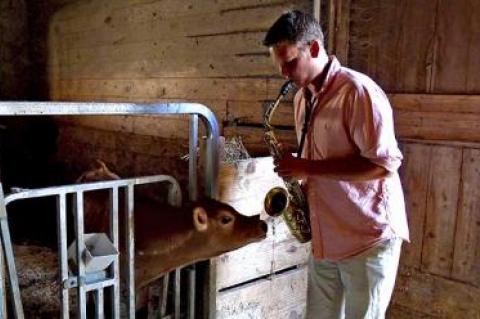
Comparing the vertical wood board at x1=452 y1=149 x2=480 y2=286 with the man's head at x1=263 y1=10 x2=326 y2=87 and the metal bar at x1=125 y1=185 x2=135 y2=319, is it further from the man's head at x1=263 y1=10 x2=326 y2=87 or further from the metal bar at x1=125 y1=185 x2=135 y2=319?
the metal bar at x1=125 y1=185 x2=135 y2=319

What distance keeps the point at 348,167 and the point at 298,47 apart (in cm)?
52

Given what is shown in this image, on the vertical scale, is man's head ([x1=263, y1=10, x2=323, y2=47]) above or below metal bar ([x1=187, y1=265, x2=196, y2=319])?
above

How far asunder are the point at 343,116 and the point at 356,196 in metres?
0.34

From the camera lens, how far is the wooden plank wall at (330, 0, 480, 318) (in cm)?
300

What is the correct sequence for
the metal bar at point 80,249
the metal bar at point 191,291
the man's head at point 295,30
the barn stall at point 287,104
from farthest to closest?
the barn stall at point 287,104, the metal bar at point 191,291, the metal bar at point 80,249, the man's head at point 295,30

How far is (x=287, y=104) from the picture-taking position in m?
3.84

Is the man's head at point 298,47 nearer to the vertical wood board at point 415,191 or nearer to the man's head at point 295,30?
the man's head at point 295,30

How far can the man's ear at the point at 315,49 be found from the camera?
6.28 ft

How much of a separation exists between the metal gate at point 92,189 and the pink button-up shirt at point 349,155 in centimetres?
63

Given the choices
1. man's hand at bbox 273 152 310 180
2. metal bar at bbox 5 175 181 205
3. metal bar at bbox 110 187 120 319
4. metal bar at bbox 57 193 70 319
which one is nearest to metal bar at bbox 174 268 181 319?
metal bar at bbox 110 187 120 319

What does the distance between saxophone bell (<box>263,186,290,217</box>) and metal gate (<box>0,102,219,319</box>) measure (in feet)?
1.09

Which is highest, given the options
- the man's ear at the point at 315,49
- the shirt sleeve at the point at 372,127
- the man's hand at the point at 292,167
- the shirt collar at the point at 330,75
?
the man's ear at the point at 315,49

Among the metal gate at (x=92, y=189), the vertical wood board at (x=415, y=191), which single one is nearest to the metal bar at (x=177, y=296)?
the metal gate at (x=92, y=189)

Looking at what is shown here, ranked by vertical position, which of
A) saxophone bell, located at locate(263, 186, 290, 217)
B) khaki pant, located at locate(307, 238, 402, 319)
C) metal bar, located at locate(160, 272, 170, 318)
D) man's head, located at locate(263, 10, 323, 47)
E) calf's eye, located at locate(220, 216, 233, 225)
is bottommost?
metal bar, located at locate(160, 272, 170, 318)
